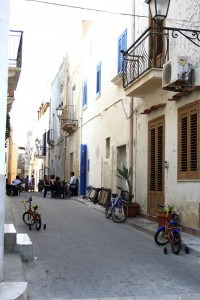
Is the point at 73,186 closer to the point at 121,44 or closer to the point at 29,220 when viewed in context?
the point at 121,44

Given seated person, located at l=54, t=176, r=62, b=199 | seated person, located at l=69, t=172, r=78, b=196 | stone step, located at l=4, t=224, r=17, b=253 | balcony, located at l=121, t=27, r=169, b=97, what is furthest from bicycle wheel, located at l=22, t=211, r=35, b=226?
seated person, located at l=54, t=176, r=62, b=199

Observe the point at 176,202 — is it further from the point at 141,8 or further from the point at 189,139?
the point at 141,8

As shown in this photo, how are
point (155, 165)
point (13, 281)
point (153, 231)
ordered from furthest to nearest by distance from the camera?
point (155, 165) < point (153, 231) < point (13, 281)

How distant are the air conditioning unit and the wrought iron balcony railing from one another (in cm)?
142

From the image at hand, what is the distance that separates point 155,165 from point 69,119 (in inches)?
567

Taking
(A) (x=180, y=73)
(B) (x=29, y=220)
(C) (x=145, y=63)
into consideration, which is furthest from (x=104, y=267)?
(C) (x=145, y=63)

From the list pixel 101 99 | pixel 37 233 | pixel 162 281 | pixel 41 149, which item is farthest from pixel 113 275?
pixel 41 149

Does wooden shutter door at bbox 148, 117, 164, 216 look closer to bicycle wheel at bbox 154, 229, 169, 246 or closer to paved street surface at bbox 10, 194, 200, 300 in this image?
paved street surface at bbox 10, 194, 200, 300

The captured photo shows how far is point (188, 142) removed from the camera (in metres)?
10.9

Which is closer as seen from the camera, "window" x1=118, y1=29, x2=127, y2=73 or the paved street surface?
the paved street surface

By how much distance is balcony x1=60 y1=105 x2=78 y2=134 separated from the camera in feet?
85.3

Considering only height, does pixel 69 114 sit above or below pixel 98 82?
below

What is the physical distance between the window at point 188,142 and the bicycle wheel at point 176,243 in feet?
5.94

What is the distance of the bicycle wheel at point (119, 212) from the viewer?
13615mm
